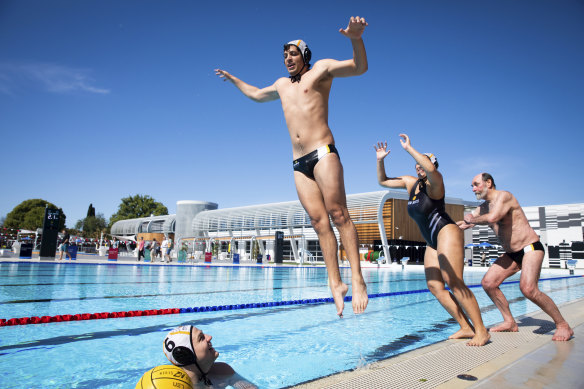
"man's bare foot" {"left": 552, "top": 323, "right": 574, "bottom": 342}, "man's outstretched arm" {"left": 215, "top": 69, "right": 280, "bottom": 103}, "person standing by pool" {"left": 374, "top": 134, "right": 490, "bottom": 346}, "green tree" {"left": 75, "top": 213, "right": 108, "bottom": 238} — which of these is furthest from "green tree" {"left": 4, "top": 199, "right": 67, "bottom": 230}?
"man's bare foot" {"left": 552, "top": 323, "right": 574, "bottom": 342}

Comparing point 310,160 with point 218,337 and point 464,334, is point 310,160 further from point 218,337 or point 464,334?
point 218,337

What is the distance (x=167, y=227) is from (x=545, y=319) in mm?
57771

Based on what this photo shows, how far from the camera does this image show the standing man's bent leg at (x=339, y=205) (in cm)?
253

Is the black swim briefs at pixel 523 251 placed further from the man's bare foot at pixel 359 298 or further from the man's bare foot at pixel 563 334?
the man's bare foot at pixel 359 298

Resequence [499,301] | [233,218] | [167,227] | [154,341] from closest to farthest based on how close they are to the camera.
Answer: [154,341] < [499,301] < [233,218] < [167,227]

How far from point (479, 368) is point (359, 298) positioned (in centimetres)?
96

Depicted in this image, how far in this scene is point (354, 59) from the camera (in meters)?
2.49

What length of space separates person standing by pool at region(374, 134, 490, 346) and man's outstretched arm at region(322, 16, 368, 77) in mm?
1273

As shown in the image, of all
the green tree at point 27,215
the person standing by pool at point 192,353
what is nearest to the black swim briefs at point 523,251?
the person standing by pool at point 192,353

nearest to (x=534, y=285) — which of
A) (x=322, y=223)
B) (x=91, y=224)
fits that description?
(x=322, y=223)

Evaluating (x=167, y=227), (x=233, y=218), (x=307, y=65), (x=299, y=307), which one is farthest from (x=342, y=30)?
(x=167, y=227)

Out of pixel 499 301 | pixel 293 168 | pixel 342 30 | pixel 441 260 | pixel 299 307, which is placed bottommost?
pixel 299 307

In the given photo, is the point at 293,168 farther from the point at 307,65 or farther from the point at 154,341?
the point at 154,341

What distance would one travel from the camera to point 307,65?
115 inches
